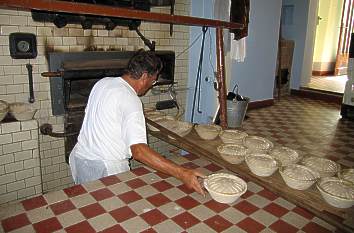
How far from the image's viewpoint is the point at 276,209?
5.08ft

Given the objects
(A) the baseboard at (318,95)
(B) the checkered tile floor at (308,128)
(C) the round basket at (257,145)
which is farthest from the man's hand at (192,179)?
(A) the baseboard at (318,95)

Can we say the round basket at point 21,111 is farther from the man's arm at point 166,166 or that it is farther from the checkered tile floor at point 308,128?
the checkered tile floor at point 308,128

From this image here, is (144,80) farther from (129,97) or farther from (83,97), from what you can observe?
(83,97)

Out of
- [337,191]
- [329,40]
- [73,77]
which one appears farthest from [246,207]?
[329,40]

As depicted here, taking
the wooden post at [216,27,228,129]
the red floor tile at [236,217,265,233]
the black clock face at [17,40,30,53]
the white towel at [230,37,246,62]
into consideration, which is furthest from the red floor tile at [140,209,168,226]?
the white towel at [230,37,246,62]

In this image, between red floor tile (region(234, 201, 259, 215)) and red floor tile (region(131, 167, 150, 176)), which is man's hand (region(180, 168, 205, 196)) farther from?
red floor tile (region(131, 167, 150, 176))

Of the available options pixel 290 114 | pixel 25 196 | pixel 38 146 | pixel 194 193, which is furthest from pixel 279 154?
pixel 290 114

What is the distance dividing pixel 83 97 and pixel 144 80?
4.67ft

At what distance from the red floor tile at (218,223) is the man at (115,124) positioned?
0.56m

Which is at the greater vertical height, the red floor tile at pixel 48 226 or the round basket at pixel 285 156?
the round basket at pixel 285 156

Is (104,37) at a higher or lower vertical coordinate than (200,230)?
higher

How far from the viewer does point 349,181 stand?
160 centimetres

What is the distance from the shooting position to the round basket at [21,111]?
8.86 feet

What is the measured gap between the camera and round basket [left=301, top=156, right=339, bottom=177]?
5.82ft
